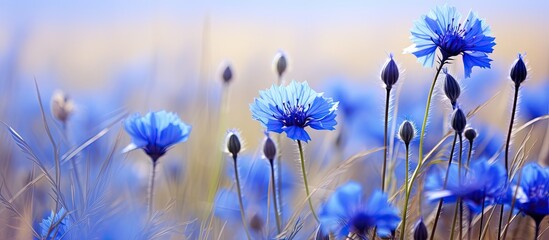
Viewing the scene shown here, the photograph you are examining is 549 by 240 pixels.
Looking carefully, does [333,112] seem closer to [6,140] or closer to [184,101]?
[6,140]

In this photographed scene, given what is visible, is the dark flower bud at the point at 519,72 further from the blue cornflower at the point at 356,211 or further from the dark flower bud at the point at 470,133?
the blue cornflower at the point at 356,211

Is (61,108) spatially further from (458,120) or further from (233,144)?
(458,120)

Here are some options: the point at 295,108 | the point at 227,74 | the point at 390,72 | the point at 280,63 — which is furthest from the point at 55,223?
the point at 227,74

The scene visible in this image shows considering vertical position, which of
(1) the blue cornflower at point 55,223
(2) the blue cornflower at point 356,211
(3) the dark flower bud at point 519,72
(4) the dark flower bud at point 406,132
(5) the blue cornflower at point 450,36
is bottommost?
(1) the blue cornflower at point 55,223

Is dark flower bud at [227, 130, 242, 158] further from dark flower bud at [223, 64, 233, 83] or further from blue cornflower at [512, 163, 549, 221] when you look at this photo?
dark flower bud at [223, 64, 233, 83]

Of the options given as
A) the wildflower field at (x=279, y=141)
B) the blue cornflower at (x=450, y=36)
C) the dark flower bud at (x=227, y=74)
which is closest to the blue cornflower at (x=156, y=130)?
the wildflower field at (x=279, y=141)

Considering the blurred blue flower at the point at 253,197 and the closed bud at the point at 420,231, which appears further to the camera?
the blurred blue flower at the point at 253,197
